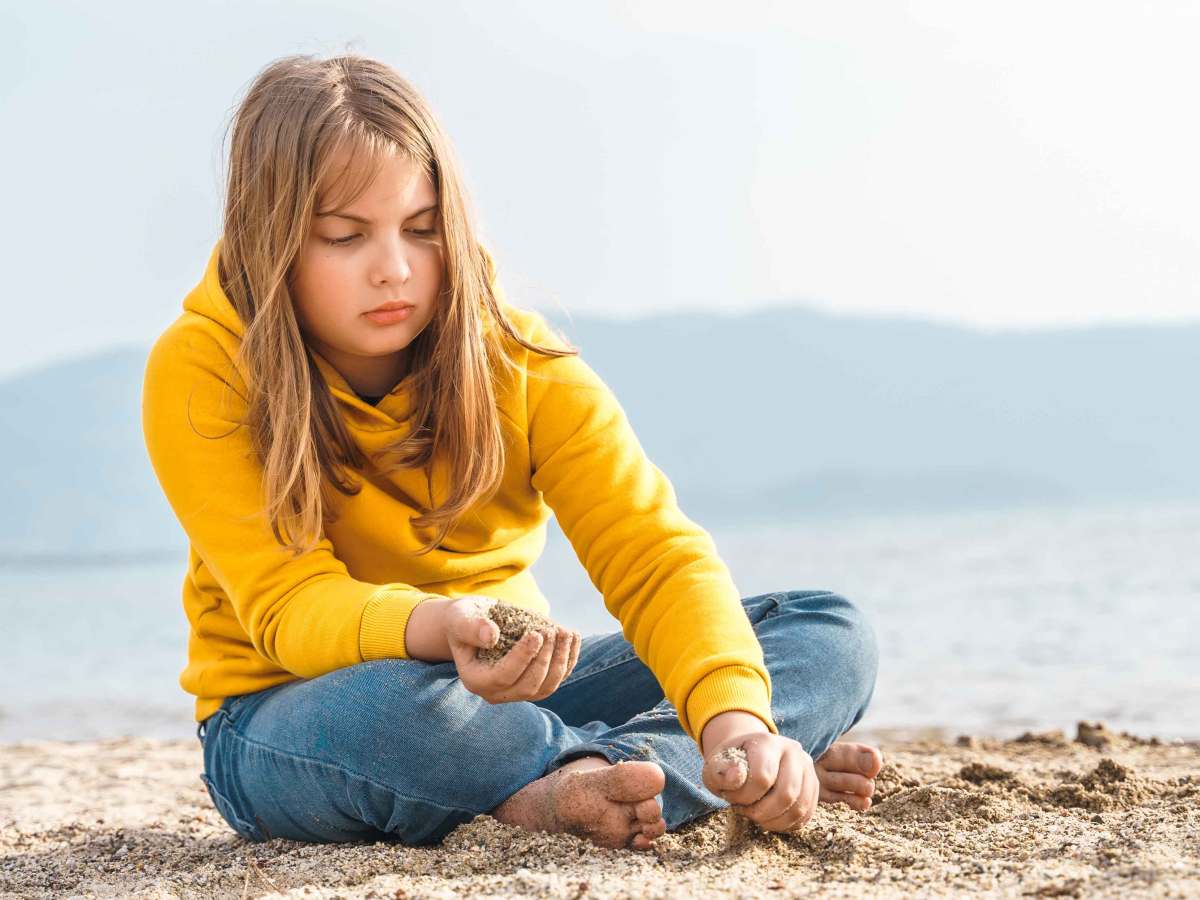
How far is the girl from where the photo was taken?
76.2 inches

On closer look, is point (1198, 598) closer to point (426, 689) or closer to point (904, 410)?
point (426, 689)

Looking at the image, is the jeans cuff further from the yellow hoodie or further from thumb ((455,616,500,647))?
thumb ((455,616,500,647))

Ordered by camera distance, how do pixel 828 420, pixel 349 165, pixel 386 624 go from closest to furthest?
pixel 386 624 < pixel 349 165 < pixel 828 420

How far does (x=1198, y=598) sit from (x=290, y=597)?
7.36m

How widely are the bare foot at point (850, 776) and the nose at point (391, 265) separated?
1.09m

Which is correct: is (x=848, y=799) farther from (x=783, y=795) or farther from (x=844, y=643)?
(x=783, y=795)

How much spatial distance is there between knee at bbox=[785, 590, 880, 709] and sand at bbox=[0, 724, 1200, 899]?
0.70 feet

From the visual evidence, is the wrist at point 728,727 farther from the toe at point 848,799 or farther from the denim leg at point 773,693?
the toe at point 848,799

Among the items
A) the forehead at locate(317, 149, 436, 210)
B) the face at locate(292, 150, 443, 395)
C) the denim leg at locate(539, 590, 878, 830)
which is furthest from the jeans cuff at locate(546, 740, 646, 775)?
the forehead at locate(317, 149, 436, 210)

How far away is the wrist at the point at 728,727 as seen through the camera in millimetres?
1833

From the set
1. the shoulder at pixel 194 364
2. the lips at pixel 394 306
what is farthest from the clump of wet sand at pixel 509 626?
the shoulder at pixel 194 364

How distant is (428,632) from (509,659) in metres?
0.22

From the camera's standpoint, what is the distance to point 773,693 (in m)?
2.21

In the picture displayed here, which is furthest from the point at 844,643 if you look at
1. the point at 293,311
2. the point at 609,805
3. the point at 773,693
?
the point at 293,311
